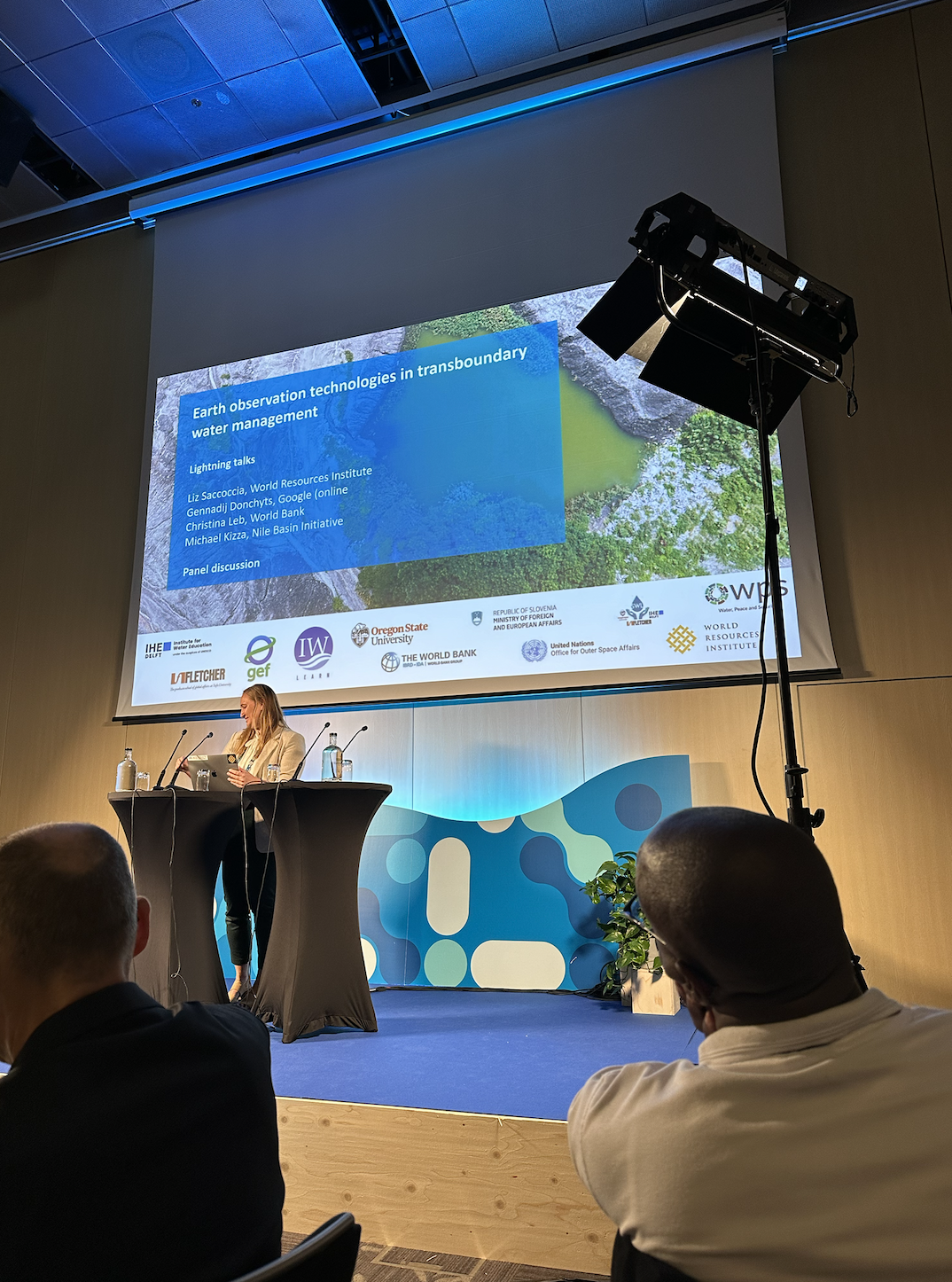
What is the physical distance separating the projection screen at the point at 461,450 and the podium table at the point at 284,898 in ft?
4.05

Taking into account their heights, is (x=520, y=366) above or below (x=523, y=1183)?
above

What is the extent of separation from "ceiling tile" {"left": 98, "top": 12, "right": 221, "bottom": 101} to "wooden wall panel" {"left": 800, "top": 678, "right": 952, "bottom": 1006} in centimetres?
428

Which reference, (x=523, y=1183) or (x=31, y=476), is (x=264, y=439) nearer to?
(x=31, y=476)

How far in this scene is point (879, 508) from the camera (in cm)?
389

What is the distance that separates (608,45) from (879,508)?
8.54ft

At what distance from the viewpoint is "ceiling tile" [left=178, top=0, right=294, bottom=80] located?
4.47 metres

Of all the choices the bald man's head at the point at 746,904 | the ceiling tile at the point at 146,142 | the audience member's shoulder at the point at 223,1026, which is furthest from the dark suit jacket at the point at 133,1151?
the ceiling tile at the point at 146,142

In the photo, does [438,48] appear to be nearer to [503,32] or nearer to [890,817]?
[503,32]

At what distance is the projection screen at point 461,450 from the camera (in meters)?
3.94

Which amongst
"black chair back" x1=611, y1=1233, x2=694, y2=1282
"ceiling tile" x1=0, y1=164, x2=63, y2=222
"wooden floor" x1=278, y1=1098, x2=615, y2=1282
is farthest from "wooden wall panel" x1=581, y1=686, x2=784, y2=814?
"ceiling tile" x1=0, y1=164, x2=63, y2=222

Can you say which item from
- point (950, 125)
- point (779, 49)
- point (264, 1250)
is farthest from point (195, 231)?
point (264, 1250)

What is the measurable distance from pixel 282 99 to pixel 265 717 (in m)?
3.38

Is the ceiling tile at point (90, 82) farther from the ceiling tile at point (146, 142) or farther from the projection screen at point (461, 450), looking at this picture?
the projection screen at point (461, 450)

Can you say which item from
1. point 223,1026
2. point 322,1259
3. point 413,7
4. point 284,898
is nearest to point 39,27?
point 413,7
